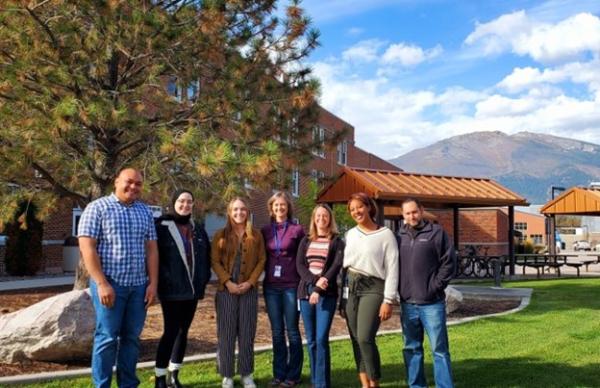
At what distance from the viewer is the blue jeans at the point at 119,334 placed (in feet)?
16.3

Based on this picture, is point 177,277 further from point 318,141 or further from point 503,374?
point 318,141

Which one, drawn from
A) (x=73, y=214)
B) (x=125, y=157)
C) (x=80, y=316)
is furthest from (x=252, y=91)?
(x=73, y=214)

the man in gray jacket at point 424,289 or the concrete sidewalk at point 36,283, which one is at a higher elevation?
the man in gray jacket at point 424,289

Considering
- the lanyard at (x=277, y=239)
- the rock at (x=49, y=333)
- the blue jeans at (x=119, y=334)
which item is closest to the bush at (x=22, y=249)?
the rock at (x=49, y=333)

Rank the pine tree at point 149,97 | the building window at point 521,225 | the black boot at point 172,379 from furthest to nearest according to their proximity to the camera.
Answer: the building window at point 521,225 → the pine tree at point 149,97 → the black boot at point 172,379

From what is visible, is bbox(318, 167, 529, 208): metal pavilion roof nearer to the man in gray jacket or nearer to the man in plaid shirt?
the man in gray jacket

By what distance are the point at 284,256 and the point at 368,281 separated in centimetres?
90

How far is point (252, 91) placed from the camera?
34.9 feet

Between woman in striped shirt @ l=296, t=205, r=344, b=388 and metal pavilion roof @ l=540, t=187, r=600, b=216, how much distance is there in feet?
65.3

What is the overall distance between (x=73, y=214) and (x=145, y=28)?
522 inches

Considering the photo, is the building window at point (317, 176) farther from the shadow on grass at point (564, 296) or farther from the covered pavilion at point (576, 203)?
the covered pavilion at point (576, 203)

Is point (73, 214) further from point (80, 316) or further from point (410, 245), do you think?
point (410, 245)

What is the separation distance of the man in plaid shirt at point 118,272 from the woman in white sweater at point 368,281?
1.64 m

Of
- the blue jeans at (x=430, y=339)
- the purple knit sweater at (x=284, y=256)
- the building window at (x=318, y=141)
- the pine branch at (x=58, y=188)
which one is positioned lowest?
the blue jeans at (x=430, y=339)
